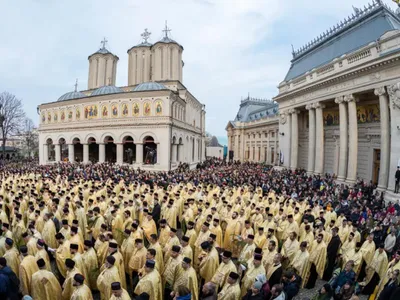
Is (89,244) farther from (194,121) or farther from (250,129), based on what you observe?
(250,129)

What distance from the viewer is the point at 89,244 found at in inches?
257

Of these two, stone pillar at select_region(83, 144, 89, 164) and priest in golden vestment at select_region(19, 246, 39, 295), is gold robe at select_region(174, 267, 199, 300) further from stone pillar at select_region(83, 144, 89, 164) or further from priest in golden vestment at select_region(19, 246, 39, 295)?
stone pillar at select_region(83, 144, 89, 164)

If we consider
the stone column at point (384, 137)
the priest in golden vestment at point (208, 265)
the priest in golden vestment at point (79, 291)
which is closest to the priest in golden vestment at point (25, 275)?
the priest in golden vestment at point (79, 291)

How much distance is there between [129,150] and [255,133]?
88.8 feet

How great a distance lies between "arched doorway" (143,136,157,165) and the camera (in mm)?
33959

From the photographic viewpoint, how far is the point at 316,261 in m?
7.55

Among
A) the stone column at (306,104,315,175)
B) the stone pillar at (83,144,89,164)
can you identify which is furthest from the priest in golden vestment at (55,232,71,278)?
the stone pillar at (83,144,89,164)

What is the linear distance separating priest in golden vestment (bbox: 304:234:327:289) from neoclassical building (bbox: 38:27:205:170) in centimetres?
2629

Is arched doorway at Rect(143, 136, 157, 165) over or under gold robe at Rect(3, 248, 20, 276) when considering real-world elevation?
over

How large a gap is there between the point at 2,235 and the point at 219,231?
6037mm

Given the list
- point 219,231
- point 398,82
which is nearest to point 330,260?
point 219,231

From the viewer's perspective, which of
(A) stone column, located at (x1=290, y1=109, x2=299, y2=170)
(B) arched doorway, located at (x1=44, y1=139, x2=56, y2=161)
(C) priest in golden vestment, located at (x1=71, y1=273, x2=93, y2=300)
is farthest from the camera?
(B) arched doorway, located at (x1=44, y1=139, x2=56, y2=161)

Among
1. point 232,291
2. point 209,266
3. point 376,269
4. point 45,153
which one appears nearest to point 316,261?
point 376,269

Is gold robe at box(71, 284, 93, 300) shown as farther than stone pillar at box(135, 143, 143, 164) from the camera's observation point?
No
